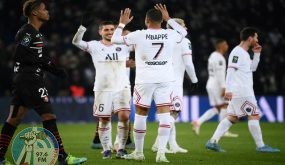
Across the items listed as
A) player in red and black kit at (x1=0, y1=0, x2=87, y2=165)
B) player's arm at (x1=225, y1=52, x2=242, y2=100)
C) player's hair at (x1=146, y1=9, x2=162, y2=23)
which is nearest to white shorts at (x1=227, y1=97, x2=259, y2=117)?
player's arm at (x1=225, y1=52, x2=242, y2=100)

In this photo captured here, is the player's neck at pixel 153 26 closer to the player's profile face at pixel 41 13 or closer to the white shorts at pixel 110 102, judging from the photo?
the white shorts at pixel 110 102

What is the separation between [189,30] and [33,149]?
19164 millimetres

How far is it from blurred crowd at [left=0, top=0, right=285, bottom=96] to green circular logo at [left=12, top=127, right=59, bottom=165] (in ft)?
51.2

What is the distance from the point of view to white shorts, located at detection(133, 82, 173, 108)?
11.4 m

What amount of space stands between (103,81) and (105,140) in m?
1.16

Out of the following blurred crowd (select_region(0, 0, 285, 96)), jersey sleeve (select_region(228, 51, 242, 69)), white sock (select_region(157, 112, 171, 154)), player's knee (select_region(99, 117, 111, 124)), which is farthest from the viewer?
blurred crowd (select_region(0, 0, 285, 96))

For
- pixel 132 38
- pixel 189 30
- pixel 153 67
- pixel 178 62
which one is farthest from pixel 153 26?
pixel 189 30

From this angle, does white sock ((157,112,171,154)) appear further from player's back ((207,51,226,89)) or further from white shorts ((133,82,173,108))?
player's back ((207,51,226,89))

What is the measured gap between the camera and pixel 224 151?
45.0ft

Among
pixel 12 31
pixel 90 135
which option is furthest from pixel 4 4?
pixel 90 135

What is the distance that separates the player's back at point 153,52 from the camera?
11375mm

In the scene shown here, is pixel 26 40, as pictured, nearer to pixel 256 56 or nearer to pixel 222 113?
pixel 256 56

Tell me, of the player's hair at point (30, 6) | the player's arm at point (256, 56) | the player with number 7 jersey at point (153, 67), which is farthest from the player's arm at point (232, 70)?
the player's hair at point (30, 6)

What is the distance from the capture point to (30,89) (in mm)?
10180
